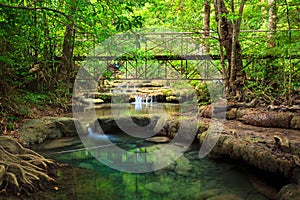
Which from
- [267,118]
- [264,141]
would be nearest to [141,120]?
[267,118]

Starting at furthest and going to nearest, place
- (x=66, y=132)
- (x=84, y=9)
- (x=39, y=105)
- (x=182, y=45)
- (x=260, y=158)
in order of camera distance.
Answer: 1. (x=182, y=45)
2. (x=39, y=105)
3. (x=66, y=132)
4. (x=84, y=9)
5. (x=260, y=158)

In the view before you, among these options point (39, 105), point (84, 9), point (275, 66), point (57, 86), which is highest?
point (84, 9)

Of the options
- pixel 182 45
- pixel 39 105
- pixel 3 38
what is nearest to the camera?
pixel 3 38

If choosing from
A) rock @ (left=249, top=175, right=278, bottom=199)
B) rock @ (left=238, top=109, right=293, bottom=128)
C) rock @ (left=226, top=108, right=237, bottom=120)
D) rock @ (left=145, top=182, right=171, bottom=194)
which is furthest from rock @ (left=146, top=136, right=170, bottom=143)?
rock @ (left=249, top=175, right=278, bottom=199)

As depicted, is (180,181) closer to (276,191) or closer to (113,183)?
(113,183)

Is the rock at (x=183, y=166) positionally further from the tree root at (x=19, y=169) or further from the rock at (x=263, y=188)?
the tree root at (x=19, y=169)

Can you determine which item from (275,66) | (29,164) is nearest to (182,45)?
(275,66)

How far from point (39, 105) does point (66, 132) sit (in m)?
1.60

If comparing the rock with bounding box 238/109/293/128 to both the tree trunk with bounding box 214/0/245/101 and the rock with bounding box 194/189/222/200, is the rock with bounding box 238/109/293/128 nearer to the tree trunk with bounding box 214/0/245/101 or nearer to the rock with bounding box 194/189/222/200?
the tree trunk with bounding box 214/0/245/101

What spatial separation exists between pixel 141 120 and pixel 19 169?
431 centimetres

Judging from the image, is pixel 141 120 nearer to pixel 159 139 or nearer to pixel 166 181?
pixel 159 139

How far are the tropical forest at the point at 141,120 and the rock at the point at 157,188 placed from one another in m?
0.03

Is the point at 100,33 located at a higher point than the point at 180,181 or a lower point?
higher

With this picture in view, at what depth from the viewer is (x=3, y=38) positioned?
529 cm
